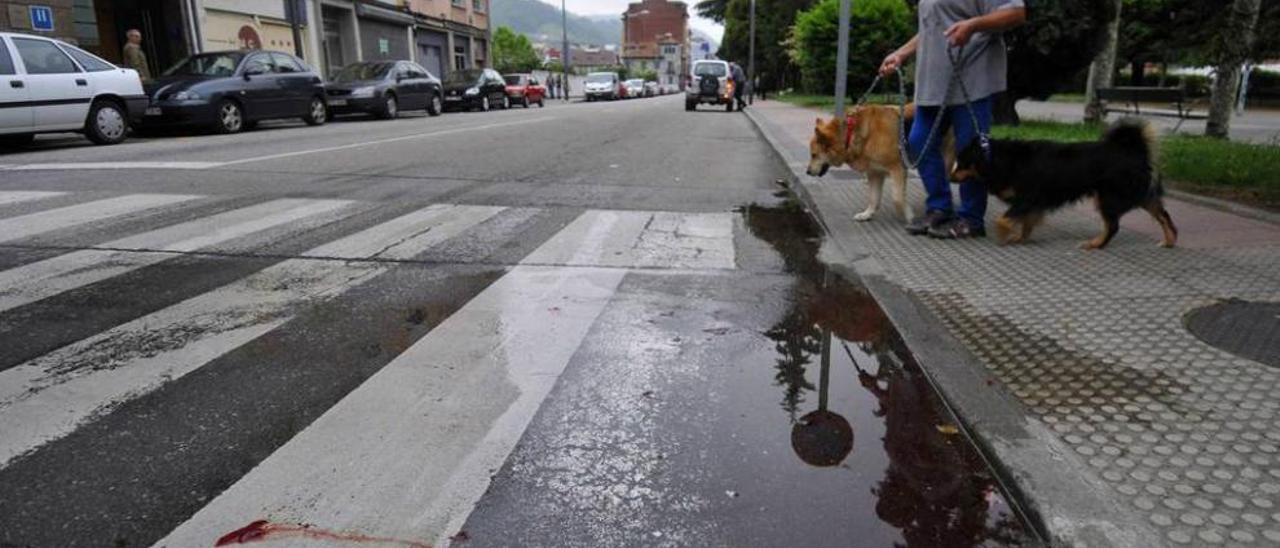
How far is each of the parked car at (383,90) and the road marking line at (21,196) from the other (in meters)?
13.6

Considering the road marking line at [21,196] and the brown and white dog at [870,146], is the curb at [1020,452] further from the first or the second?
the road marking line at [21,196]

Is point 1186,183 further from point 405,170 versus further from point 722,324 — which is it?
point 405,170

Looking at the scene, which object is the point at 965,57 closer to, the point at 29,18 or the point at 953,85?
the point at 953,85

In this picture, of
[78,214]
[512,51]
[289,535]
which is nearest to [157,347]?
[289,535]

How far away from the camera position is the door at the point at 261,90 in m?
16.0

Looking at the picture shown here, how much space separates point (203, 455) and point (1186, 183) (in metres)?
8.39

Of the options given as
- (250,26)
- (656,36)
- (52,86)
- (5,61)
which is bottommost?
(52,86)

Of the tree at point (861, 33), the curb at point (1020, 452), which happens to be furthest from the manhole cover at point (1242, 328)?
the tree at point (861, 33)

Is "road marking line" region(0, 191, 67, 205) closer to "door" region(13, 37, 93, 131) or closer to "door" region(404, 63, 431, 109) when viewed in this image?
"door" region(13, 37, 93, 131)

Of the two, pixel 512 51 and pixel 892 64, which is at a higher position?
pixel 512 51

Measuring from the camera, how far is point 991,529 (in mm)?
2270

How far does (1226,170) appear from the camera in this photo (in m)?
7.88

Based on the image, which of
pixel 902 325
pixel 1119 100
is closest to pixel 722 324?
pixel 902 325

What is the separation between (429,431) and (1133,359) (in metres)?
2.77
